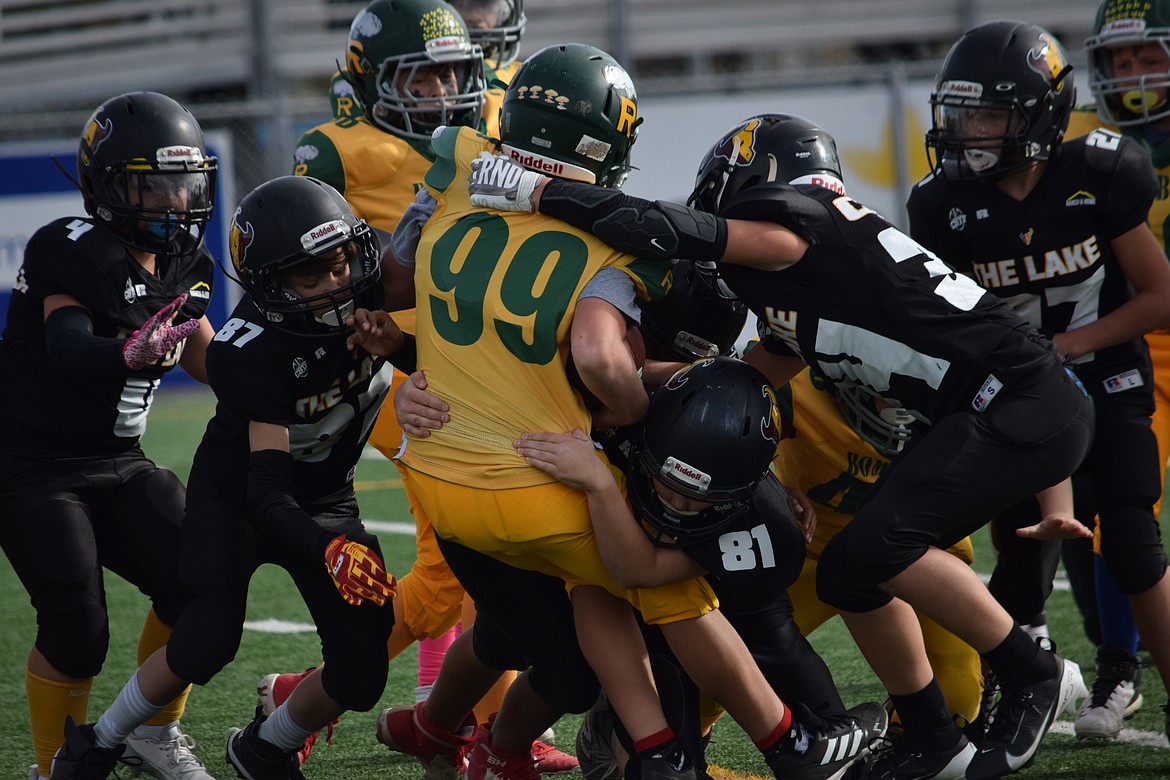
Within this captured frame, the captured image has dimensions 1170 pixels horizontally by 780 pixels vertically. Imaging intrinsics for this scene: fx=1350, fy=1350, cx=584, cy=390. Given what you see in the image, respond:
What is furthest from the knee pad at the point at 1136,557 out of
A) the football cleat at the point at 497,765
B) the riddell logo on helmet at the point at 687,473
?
the football cleat at the point at 497,765

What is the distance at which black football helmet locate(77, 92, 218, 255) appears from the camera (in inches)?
146

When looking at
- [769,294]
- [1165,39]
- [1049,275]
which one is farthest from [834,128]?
[769,294]

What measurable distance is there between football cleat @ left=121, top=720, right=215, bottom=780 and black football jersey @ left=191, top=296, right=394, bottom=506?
77 cm

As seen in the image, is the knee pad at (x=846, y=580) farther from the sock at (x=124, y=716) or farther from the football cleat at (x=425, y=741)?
the sock at (x=124, y=716)

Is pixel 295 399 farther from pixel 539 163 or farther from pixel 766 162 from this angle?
pixel 766 162

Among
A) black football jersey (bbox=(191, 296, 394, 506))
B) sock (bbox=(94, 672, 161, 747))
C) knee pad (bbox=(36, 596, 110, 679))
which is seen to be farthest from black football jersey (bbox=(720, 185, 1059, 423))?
knee pad (bbox=(36, 596, 110, 679))

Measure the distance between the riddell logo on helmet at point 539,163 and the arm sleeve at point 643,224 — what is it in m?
0.15

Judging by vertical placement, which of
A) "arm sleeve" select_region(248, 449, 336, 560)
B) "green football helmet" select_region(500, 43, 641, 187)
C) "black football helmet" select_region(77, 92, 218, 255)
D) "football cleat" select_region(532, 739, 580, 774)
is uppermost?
"green football helmet" select_region(500, 43, 641, 187)

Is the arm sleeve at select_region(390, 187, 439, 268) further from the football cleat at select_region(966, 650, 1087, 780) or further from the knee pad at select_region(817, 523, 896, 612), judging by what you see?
the football cleat at select_region(966, 650, 1087, 780)

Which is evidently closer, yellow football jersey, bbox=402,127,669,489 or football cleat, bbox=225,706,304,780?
yellow football jersey, bbox=402,127,669,489

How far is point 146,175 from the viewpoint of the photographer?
3701 millimetres

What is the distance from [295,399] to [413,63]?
1.48m

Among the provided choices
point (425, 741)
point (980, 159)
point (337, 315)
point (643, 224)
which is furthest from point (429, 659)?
point (980, 159)

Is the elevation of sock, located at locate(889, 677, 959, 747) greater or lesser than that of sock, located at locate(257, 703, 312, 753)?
greater
